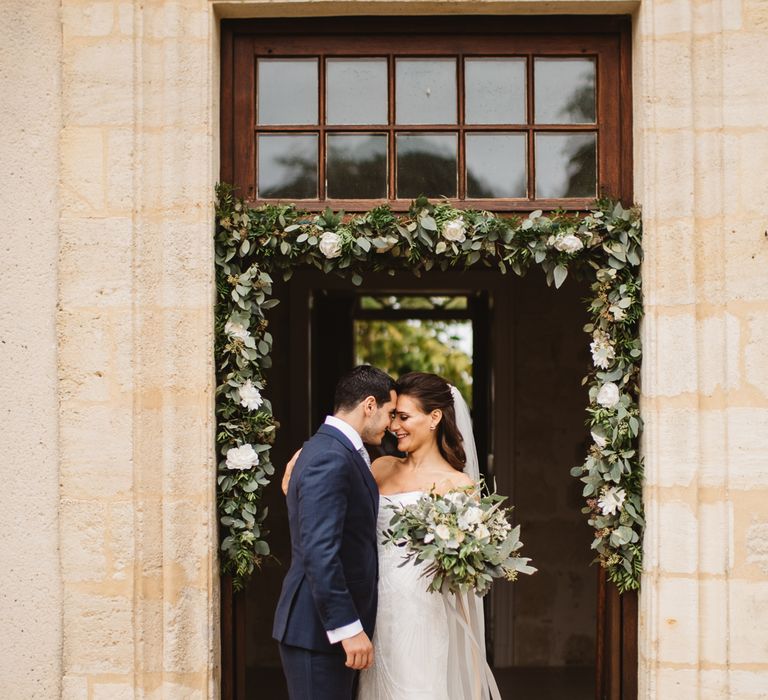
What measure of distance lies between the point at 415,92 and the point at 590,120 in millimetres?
846

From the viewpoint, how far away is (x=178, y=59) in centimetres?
392

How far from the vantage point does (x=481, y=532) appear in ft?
12.0

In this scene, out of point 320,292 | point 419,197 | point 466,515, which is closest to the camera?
point 466,515

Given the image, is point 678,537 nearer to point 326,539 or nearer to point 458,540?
point 458,540

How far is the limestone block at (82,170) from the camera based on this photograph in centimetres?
389

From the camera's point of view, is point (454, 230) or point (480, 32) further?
point (480, 32)

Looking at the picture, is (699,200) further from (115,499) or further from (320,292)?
(320,292)

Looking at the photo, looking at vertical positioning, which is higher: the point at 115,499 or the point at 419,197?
the point at 419,197

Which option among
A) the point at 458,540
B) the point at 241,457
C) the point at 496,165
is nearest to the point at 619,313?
the point at 496,165

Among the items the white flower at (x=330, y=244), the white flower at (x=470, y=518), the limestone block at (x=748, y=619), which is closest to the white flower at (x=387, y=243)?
the white flower at (x=330, y=244)

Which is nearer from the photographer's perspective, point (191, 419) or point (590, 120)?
point (191, 419)

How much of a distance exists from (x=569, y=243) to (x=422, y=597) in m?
1.77

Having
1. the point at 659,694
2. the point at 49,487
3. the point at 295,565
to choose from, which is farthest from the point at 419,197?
the point at 659,694

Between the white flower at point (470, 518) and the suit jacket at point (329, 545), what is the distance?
398mm
